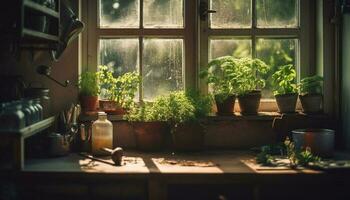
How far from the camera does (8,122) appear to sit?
2740mm

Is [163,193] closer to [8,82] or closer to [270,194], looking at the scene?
[270,194]

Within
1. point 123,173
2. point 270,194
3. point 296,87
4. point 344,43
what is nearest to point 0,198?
point 123,173

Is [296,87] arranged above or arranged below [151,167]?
above

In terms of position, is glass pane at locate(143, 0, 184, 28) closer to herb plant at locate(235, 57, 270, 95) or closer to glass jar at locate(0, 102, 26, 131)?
herb plant at locate(235, 57, 270, 95)

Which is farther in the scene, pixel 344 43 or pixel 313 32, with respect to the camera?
pixel 313 32

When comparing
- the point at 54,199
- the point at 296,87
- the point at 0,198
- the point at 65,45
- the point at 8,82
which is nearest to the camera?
the point at 0,198

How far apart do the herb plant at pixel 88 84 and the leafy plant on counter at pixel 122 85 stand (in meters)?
0.08

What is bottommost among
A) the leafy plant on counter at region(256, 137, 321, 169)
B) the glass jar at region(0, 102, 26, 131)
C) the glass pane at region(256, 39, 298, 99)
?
the leafy plant on counter at region(256, 137, 321, 169)

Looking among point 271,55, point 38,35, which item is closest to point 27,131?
point 38,35

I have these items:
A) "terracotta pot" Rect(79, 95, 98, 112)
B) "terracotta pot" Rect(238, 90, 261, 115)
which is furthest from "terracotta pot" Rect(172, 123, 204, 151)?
"terracotta pot" Rect(79, 95, 98, 112)

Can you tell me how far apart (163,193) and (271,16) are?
1.60 metres

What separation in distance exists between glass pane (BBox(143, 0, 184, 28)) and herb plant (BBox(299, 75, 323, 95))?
91cm

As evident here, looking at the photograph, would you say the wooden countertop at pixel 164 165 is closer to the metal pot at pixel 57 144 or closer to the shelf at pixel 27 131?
the metal pot at pixel 57 144

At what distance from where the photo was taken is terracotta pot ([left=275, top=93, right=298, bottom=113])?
Answer: 3.66 metres
